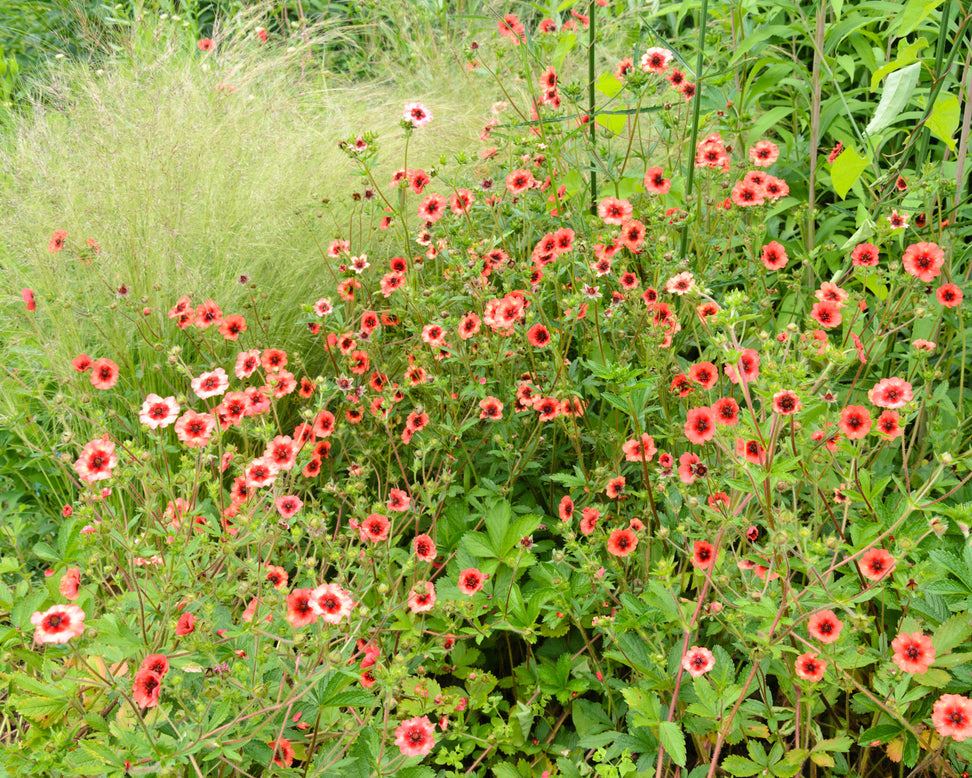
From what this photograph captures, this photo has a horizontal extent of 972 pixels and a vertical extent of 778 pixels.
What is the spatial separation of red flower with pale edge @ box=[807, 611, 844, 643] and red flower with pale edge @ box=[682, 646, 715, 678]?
17 cm

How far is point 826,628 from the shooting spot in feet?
3.96

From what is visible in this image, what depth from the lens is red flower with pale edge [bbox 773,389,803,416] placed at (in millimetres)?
1143

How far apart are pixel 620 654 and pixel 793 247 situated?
1.53 metres

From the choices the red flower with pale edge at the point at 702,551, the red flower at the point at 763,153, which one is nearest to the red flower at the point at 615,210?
the red flower at the point at 763,153

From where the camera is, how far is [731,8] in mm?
2311

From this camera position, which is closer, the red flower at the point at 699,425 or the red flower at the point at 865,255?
the red flower at the point at 699,425

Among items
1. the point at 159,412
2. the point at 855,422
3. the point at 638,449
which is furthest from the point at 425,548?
the point at 855,422

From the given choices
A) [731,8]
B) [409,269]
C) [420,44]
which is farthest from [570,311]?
[420,44]

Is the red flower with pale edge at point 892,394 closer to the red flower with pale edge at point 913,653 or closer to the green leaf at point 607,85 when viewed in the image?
the red flower with pale edge at point 913,653

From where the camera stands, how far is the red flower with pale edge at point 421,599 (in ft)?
4.64

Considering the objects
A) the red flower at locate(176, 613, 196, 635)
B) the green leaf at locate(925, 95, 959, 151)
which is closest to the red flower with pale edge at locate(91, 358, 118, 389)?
the red flower at locate(176, 613, 196, 635)

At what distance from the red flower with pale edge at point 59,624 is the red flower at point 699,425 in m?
A: 1.11

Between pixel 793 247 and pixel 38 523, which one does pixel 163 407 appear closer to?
pixel 38 523

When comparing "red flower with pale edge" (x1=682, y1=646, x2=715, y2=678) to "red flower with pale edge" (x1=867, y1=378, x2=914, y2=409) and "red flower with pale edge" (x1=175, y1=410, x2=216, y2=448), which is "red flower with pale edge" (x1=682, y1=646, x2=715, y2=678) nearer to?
"red flower with pale edge" (x1=867, y1=378, x2=914, y2=409)
